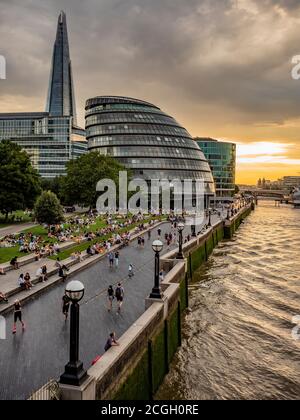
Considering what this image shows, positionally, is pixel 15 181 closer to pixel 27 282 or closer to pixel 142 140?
pixel 27 282

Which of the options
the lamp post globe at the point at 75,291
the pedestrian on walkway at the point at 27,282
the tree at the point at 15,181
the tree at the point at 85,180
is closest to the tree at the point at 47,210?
the tree at the point at 15,181

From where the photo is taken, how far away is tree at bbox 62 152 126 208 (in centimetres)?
7419

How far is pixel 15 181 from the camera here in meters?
52.2

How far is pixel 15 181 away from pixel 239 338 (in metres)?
38.3

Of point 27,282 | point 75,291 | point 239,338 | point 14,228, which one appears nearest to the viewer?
point 75,291

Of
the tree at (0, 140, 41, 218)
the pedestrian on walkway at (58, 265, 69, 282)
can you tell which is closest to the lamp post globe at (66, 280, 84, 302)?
the pedestrian on walkway at (58, 265, 69, 282)

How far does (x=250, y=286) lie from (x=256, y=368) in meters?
15.3

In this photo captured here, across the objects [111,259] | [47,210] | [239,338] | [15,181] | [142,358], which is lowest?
[239,338]

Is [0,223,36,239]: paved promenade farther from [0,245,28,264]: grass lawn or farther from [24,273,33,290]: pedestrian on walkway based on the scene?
[24,273,33,290]: pedestrian on walkway

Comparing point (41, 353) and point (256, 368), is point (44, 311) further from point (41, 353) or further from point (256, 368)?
point (256, 368)

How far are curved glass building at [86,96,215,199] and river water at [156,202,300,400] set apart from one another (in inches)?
2691

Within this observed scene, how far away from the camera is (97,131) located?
4505 inches

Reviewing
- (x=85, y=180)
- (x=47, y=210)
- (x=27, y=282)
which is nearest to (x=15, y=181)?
(x=47, y=210)
